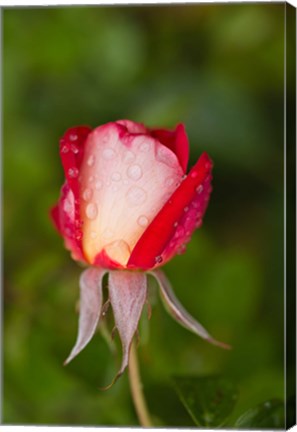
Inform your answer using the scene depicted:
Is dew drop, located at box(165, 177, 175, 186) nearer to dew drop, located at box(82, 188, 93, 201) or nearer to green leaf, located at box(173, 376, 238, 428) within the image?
dew drop, located at box(82, 188, 93, 201)

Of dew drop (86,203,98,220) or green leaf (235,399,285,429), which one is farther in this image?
green leaf (235,399,285,429)

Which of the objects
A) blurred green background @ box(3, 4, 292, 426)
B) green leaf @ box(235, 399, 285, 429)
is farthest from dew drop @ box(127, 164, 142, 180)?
green leaf @ box(235, 399, 285, 429)

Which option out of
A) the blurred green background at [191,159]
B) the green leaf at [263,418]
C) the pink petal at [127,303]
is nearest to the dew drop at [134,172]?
the pink petal at [127,303]

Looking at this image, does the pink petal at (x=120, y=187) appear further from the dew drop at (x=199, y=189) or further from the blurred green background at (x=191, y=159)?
the blurred green background at (x=191, y=159)

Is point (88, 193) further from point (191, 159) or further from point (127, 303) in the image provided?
point (191, 159)

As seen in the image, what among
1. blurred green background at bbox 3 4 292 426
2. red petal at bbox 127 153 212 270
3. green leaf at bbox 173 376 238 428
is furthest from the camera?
blurred green background at bbox 3 4 292 426

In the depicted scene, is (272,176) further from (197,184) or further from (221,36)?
(197,184)

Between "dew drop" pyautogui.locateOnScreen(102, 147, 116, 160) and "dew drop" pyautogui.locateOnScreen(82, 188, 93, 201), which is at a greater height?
"dew drop" pyautogui.locateOnScreen(102, 147, 116, 160)
